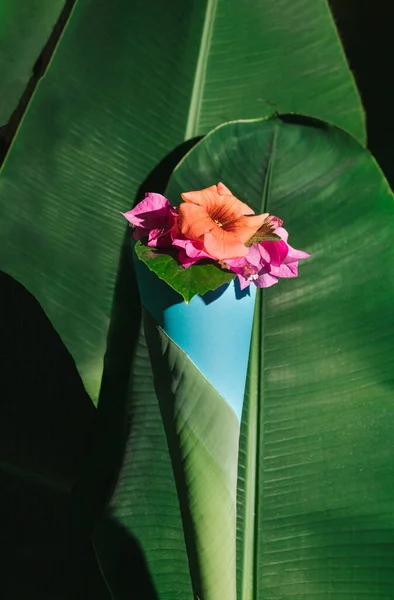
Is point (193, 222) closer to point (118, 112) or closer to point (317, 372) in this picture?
point (317, 372)

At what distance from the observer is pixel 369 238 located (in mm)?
699

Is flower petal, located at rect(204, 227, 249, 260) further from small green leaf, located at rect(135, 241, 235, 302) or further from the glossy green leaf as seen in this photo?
the glossy green leaf

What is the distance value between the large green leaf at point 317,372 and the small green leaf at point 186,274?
30cm

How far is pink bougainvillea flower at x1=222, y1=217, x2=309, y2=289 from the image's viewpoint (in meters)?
0.45

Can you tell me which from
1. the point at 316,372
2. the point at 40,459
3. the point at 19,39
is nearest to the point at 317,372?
the point at 316,372

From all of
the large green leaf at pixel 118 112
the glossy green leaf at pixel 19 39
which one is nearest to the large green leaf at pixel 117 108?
the large green leaf at pixel 118 112

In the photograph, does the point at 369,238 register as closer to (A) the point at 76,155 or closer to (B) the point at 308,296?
(B) the point at 308,296

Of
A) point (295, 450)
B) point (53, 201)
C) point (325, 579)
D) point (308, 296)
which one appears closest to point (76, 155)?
point (53, 201)

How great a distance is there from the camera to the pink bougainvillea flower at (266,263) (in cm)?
45

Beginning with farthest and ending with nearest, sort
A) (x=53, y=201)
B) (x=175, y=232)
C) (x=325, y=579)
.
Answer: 1. (x=53, y=201)
2. (x=325, y=579)
3. (x=175, y=232)

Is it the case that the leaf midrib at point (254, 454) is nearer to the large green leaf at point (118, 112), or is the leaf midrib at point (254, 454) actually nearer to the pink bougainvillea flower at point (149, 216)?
the large green leaf at point (118, 112)

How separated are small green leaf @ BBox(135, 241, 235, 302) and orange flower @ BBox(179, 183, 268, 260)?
0.6 inches

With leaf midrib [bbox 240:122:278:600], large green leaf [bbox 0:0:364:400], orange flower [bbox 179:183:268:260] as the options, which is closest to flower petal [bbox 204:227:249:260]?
orange flower [bbox 179:183:268:260]

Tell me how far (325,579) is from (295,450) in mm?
139
